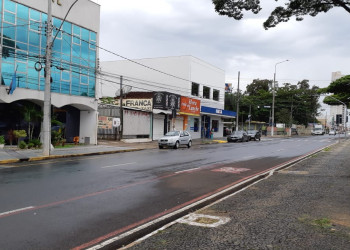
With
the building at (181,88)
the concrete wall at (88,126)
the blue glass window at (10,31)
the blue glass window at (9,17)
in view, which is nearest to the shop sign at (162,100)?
the building at (181,88)

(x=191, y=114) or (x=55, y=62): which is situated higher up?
(x=55, y=62)

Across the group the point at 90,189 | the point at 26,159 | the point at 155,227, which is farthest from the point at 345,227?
the point at 26,159

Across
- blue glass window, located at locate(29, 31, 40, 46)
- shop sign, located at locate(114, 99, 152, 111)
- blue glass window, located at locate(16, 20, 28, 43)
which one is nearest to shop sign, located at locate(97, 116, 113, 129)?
shop sign, located at locate(114, 99, 152, 111)

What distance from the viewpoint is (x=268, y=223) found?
6.00 m

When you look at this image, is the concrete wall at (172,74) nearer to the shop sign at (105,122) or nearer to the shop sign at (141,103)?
the shop sign at (141,103)

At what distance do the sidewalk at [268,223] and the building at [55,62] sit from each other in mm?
14182

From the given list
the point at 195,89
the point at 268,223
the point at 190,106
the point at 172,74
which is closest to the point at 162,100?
the point at 190,106

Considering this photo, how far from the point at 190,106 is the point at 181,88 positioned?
387 cm

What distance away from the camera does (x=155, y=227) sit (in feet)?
19.3

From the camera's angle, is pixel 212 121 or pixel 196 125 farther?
pixel 212 121

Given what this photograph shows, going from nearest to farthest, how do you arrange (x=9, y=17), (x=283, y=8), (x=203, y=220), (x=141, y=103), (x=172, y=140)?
(x=203, y=220), (x=283, y=8), (x=9, y=17), (x=172, y=140), (x=141, y=103)

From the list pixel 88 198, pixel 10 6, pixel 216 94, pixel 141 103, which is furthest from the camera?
pixel 216 94

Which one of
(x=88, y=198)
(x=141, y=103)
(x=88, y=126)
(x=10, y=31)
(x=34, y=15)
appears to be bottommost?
(x=88, y=198)

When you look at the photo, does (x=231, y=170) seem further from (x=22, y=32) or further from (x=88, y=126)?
(x=88, y=126)
